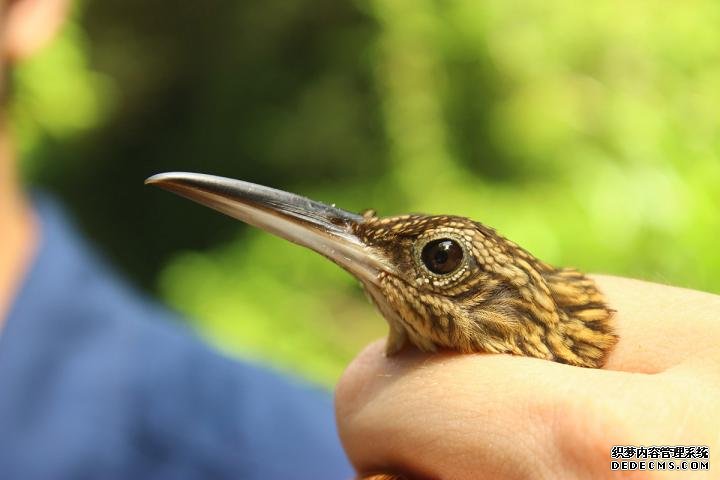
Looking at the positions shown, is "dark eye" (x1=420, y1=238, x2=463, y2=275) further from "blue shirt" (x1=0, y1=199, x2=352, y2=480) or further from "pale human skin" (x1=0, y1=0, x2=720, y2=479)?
"blue shirt" (x1=0, y1=199, x2=352, y2=480)

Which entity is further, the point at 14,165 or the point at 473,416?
the point at 14,165

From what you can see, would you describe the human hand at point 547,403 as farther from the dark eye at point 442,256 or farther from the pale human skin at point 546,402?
the dark eye at point 442,256

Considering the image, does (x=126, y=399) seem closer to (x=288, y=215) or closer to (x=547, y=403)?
(x=288, y=215)

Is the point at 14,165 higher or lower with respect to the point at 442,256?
higher

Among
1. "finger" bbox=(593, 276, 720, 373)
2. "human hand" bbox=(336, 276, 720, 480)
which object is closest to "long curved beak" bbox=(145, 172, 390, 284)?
"human hand" bbox=(336, 276, 720, 480)

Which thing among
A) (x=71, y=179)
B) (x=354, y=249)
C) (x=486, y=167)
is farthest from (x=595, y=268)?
(x=71, y=179)

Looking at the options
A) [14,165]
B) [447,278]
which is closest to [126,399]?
[14,165]

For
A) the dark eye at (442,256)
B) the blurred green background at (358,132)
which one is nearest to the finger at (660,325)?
the dark eye at (442,256)

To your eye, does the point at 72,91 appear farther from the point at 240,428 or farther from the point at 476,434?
the point at 476,434
